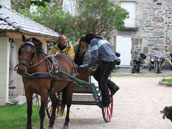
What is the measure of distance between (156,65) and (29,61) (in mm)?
20617

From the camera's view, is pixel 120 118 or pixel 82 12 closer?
pixel 120 118

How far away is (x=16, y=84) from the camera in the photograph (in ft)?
48.1

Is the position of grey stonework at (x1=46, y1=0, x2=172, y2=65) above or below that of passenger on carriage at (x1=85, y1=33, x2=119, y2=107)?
above

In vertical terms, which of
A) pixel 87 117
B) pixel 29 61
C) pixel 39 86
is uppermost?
pixel 29 61

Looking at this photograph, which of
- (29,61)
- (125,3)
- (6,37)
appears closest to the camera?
(29,61)

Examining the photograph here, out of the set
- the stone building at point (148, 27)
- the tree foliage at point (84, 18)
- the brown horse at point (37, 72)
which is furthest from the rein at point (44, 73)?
the stone building at point (148, 27)

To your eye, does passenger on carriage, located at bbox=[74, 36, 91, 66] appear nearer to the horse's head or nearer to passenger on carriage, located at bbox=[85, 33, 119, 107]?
passenger on carriage, located at bbox=[85, 33, 119, 107]

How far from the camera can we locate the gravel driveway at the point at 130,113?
9039 millimetres

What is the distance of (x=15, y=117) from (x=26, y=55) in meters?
2.99

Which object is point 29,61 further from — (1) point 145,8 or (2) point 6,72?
(1) point 145,8

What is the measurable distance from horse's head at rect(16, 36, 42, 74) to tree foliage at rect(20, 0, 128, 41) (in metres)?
16.5

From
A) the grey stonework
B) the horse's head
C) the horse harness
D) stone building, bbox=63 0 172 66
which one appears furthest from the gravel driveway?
the grey stonework

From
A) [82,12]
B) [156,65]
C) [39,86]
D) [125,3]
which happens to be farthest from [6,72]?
[125,3]

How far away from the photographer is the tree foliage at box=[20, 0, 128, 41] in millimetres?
24103
